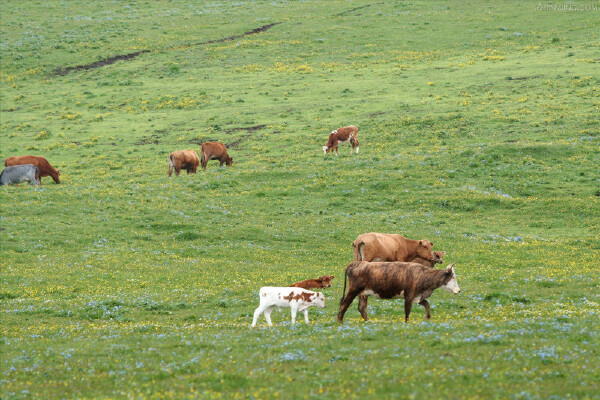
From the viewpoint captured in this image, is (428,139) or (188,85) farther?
(188,85)

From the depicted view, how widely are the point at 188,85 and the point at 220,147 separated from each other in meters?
28.6

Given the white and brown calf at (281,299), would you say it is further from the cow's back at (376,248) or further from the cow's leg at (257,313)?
the cow's back at (376,248)

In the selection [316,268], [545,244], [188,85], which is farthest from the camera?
[188,85]

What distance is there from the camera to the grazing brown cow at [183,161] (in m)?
45.4

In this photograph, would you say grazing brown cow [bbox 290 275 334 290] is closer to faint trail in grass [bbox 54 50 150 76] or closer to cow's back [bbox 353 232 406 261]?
cow's back [bbox 353 232 406 261]

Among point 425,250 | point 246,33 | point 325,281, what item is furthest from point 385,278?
point 246,33

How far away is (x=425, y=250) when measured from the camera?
77.5ft

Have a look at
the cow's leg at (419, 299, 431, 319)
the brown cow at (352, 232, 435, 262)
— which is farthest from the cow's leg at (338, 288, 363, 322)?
the brown cow at (352, 232, 435, 262)

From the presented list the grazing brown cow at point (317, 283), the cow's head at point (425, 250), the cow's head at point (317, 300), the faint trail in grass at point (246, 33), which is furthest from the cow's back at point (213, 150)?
the faint trail in grass at point (246, 33)

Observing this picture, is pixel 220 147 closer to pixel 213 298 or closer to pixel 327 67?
pixel 213 298

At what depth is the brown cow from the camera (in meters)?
23.1

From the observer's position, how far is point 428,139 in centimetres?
5000

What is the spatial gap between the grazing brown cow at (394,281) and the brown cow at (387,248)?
5.58 meters

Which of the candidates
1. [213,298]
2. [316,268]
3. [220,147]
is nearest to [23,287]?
[213,298]
